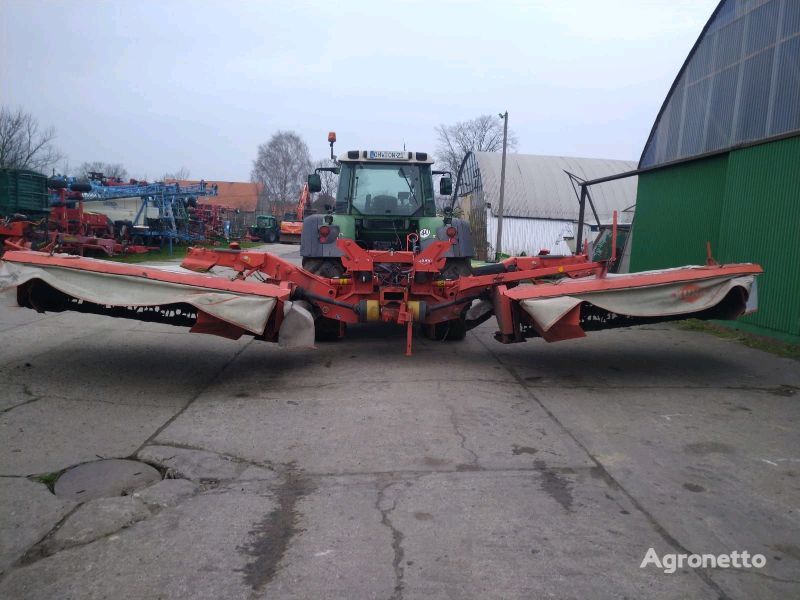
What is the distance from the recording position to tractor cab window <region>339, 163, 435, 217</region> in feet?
31.6

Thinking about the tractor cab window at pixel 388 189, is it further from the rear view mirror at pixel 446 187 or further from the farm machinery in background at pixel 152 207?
the farm machinery in background at pixel 152 207

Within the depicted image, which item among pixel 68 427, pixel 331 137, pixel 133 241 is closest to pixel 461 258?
pixel 331 137

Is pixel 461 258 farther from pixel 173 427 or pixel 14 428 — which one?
pixel 14 428

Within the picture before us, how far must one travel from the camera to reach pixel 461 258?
898 centimetres

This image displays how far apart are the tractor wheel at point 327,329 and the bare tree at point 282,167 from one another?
67.4 metres

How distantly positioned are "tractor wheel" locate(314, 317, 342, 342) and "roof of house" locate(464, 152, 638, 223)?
2583 cm

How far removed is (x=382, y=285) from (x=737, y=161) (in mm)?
6144

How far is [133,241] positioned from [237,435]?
23171 millimetres

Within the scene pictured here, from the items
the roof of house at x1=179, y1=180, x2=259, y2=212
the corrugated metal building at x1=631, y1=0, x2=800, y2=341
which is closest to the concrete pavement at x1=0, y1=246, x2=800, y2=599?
the corrugated metal building at x1=631, y1=0, x2=800, y2=341

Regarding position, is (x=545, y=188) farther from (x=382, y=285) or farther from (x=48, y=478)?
(x=48, y=478)

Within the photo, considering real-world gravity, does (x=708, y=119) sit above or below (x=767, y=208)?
above

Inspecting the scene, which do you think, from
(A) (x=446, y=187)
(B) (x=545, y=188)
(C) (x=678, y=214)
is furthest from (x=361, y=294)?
(B) (x=545, y=188)

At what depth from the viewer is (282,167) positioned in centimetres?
7625

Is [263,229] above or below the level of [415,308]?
below
